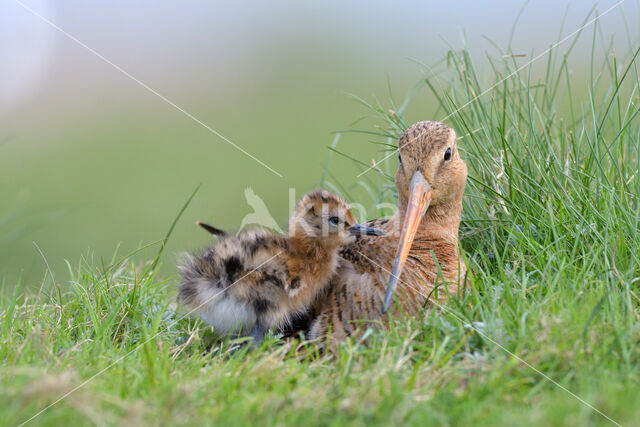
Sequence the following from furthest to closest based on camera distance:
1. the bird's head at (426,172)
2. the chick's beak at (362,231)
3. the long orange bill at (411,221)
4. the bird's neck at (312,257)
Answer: the chick's beak at (362,231) < the bird's head at (426,172) < the bird's neck at (312,257) < the long orange bill at (411,221)

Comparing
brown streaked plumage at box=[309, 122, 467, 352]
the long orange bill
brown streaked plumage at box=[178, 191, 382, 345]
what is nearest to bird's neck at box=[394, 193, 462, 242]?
brown streaked plumage at box=[309, 122, 467, 352]

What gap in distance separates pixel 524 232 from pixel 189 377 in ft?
7.43

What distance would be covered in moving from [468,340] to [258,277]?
3.93 feet

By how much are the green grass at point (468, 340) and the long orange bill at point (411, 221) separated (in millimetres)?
284

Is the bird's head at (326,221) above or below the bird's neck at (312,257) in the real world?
above

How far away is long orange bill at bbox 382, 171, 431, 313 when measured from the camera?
3728 mm

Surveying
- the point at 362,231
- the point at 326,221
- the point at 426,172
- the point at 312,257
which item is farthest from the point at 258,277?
the point at 426,172

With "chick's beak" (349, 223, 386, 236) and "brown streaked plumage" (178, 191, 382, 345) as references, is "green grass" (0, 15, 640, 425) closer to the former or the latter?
"brown streaked plumage" (178, 191, 382, 345)

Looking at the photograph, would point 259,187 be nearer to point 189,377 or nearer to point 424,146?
→ point 424,146

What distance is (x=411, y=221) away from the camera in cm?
395

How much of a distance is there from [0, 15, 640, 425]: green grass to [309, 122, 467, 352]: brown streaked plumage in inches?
8.6

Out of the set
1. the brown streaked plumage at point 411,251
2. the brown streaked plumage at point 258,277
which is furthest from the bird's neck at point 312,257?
the brown streaked plumage at point 411,251

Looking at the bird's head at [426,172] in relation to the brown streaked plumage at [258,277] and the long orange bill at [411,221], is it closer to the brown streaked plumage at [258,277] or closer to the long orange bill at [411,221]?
the long orange bill at [411,221]

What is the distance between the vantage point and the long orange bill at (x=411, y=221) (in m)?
3.73
